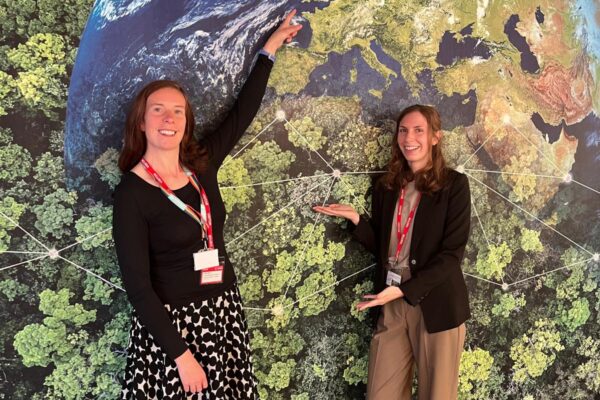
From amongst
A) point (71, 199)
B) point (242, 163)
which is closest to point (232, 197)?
point (242, 163)

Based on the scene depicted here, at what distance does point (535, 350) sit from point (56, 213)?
2498mm

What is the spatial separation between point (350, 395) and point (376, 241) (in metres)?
0.77

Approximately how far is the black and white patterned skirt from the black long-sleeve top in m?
0.06

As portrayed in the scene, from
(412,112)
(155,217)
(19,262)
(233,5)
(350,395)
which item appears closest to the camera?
(155,217)

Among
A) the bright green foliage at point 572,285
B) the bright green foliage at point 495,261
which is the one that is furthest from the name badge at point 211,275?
the bright green foliage at point 572,285

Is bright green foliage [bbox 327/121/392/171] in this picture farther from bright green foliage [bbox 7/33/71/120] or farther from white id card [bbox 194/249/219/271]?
bright green foliage [bbox 7/33/71/120]

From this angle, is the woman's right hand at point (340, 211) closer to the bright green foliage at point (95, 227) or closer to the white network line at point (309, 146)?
the white network line at point (309, 146)

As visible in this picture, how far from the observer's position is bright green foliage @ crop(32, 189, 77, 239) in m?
1.86

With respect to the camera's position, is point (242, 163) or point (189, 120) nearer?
point (189, 120)

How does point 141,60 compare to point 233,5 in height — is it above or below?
below

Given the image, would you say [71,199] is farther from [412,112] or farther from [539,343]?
[539,343]

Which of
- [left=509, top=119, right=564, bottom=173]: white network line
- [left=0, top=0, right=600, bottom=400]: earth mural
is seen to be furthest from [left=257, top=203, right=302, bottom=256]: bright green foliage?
[left=509, top=119, right=564, bottom=173]: white network line

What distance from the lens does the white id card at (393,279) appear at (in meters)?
2.20

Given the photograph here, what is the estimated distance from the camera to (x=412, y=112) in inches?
89.8
